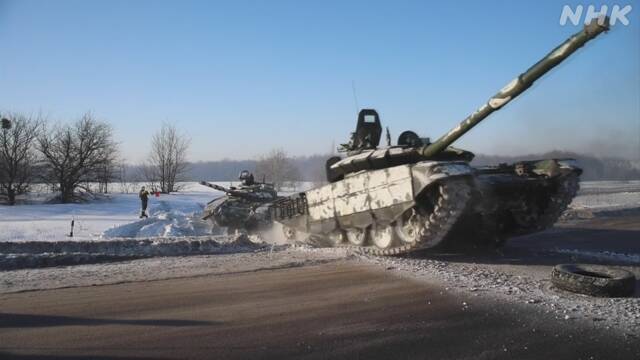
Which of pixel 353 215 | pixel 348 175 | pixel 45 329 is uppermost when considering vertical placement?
pixel 348 175

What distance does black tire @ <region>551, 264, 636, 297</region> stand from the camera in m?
7.09

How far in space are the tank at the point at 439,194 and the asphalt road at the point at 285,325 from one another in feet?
8.78

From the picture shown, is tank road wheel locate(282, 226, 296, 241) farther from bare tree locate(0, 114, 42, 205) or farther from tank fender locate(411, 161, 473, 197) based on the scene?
bare tree locate(0, 114, 42, 205)

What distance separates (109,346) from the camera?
5.13 m

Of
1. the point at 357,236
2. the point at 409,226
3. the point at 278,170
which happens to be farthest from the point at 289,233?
the point at 278,170

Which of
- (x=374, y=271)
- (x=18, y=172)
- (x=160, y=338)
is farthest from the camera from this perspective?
(x=18, y=172)

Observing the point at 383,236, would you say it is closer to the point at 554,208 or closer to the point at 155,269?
the point at 554,208

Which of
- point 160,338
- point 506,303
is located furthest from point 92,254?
point 506,303

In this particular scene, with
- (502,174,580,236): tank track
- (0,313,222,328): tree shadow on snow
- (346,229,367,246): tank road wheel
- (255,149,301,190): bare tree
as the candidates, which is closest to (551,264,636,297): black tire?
(502,174,580,236): tank track

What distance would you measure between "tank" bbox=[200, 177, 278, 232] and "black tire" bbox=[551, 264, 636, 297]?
39.7ft

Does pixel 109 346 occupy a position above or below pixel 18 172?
below

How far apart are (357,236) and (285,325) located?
7.91 meters

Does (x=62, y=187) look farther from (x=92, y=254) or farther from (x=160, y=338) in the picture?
(x=160, y=338)

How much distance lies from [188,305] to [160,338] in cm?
147
